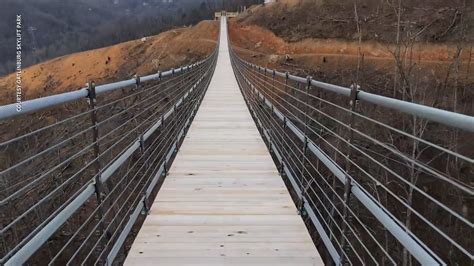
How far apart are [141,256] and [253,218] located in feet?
3.75

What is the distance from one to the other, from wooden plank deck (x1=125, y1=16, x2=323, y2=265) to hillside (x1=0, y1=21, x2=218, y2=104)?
33.1m

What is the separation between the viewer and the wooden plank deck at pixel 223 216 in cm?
333

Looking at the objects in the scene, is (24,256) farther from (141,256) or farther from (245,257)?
(245,257)

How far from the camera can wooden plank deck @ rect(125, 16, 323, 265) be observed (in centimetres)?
333

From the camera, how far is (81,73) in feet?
168

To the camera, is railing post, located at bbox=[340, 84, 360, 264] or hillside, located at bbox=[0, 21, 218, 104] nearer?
railing post, located at bbox=[340, 84, 360, 264]

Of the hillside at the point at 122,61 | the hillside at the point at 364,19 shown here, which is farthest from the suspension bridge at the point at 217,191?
the hillside at the point at 122,61

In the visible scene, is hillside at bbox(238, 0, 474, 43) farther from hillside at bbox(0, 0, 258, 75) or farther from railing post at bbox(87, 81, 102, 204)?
railing post at bbox(87, 81, 102, 204)

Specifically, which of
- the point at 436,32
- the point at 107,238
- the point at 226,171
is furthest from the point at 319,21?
the point at 107,238

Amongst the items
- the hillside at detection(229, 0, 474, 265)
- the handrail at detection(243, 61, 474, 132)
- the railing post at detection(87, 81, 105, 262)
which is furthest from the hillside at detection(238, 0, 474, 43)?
the railing post at detection(87, 81, 105, 262)

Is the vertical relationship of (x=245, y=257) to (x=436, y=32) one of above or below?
below

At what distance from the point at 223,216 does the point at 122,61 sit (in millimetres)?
46543

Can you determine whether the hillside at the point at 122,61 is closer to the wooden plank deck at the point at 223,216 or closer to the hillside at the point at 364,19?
the hillside at the point at 364,19

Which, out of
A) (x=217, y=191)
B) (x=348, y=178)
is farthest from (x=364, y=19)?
(x=348, y=178)
